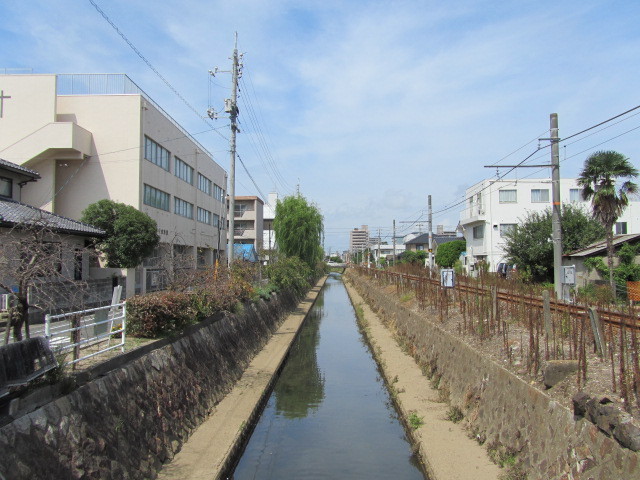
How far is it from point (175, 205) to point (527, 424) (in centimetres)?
3222

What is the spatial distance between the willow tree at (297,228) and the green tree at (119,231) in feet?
43.0

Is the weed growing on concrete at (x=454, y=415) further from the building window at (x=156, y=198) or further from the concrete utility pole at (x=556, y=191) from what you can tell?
the building window at (x=156, y=198)

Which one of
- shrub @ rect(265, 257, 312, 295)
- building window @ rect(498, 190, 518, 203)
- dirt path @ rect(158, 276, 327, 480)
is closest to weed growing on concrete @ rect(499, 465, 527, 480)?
dirt path @ rect(158, 276, 327, 480)

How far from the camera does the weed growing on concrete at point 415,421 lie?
927 centimetres

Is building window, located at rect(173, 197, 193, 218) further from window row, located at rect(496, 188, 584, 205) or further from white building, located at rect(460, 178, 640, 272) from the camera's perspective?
window row, located at rect(496, 188, 584, 205)

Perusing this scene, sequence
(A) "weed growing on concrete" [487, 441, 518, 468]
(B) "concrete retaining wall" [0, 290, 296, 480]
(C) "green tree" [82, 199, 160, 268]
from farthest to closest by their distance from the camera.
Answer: (C) "green tree" [82, 199, 160, 268], (A) "weed growing on concrete" [487, 441, 518, 468], (B) "concrete retaining wall" [0, 290, 296, 480]

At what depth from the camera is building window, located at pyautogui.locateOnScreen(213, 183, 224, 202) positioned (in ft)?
155

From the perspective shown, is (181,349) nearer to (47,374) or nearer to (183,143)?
(47,374)

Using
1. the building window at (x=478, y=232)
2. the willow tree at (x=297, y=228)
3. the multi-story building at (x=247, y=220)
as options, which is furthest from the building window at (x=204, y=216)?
the building window at (x=478, y=232)

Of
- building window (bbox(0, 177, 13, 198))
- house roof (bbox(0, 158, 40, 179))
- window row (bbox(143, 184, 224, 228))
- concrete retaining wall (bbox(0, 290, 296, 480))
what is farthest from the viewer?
window row (bbox(143, 184, 224, 228))

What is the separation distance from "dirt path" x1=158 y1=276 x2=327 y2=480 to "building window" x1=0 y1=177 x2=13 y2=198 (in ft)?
45.3

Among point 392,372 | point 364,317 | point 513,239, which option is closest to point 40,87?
point 364,317

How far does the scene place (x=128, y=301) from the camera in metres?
9.78

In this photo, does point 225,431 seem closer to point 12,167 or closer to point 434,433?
point 434,433
